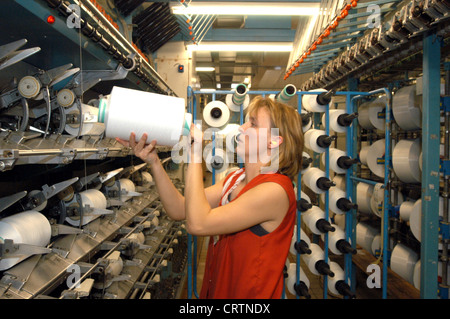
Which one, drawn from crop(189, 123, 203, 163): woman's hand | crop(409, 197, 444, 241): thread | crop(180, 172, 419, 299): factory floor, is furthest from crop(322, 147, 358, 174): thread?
crop(189, 123, 203, 163): woman's hand

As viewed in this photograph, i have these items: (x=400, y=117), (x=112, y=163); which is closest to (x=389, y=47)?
(x=400, y=117)

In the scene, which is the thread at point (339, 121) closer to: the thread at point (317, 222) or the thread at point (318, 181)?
the thread at point (318, 181)

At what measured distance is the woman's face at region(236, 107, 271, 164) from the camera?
140cm

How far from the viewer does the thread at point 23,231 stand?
3.61 ft

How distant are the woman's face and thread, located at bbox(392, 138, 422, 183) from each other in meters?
2.11

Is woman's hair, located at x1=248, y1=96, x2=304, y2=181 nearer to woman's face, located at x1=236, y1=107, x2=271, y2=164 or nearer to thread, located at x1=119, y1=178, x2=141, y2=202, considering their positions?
woman's face, located at x1=236, y1=107, x2=271, y2=164

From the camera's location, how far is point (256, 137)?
4.59 feet

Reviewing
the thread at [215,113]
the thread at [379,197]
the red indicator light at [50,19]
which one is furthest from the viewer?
the thread at [379,197]

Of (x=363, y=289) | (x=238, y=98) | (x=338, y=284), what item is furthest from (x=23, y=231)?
(x=363, y=289)

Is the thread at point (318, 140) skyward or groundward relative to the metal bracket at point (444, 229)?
skyward

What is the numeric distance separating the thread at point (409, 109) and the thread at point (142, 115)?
2.56 m
